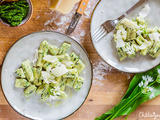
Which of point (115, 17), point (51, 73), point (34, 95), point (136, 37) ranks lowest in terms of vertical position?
point (34, 95)

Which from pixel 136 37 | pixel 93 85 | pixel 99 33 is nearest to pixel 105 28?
pixel 99 33

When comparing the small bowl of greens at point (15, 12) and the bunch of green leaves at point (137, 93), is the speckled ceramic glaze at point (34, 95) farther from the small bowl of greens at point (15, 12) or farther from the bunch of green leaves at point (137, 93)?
the bunch of green leaves at point (137, 93)

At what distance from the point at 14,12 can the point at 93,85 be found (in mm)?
677

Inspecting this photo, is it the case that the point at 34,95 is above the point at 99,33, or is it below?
below

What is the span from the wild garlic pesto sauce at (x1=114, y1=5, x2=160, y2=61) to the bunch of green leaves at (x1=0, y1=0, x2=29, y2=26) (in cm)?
58

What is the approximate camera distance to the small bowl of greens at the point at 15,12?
1240mm

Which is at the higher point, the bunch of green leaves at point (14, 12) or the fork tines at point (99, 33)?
the bunch of green leaves at point (14, 12)

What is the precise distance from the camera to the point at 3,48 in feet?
4.45

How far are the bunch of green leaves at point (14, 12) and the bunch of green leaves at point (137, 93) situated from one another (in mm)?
799

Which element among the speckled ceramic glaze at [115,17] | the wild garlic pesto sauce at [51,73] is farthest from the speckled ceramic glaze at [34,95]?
the speckled ceramic glaze at [115,17]

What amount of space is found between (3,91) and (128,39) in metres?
0.83

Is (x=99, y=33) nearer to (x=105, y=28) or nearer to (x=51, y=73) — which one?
(x=105, y=28)

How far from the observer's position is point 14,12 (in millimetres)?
1242

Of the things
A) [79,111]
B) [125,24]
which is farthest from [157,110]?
[125,24]
